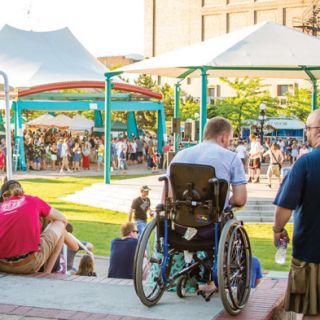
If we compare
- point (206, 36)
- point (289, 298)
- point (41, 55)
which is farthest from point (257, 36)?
point (206, 36)

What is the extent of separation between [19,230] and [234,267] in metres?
2.21

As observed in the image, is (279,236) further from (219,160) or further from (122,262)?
(122,262)

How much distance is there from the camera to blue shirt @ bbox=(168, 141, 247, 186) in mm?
5863

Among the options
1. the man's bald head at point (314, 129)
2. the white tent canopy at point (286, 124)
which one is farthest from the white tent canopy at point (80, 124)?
the man's bald head at point (314, 129)

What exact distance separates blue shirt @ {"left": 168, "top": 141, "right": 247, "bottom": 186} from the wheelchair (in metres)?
0.20

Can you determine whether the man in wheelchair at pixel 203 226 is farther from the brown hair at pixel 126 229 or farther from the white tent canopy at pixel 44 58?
the white tent canopy at pixel 44 58

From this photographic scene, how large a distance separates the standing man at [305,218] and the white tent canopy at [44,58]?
31.6 metres

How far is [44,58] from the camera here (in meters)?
38.8

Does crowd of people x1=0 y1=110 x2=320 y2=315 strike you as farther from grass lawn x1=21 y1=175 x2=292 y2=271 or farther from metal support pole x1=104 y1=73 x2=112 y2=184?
metal support pole x1=104 y1=73 x2=112 y2=184

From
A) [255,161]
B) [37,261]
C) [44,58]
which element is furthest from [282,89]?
[37,261]

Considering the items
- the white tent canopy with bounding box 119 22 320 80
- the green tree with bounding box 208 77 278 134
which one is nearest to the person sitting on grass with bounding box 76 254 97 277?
the white tent canopy with bounding box 119 22 320 80

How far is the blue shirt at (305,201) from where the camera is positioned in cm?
468

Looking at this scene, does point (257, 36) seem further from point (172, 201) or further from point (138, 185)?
point (172, 201)

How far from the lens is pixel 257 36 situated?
20.1 meters
